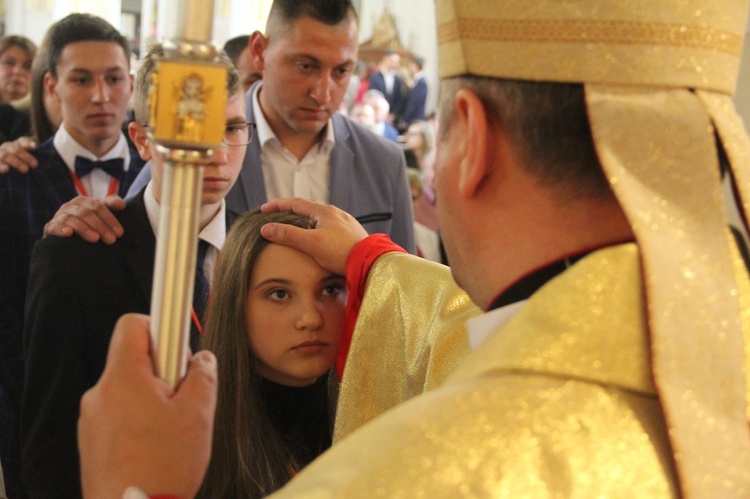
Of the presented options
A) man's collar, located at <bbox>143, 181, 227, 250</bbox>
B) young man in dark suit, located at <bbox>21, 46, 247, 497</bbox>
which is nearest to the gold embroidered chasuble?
young man in dark suit, located at <bbox>21, 46, 247, 497</bbox>

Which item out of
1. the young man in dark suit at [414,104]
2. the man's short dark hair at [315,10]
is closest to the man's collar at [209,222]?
the man's short dark hair at [315,10]

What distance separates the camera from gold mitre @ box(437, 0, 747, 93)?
1.10 m

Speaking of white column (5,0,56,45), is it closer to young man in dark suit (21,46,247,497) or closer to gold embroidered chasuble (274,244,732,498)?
young man in dark suit (21,46,247,497)

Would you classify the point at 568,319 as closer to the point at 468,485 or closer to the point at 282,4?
the point at 468,485

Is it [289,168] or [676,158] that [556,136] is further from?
[289,168]

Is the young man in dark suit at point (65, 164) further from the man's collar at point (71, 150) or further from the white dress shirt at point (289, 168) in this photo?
the white dress shirt at point (289, 168)

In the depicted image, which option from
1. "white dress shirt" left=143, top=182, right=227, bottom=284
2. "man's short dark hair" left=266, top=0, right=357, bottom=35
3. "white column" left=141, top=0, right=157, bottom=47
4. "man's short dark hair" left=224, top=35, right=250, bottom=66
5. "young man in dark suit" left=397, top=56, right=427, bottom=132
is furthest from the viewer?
"white column" left=141, top=0, right=157, bottom=47

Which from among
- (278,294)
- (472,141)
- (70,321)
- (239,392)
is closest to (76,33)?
(70,321)

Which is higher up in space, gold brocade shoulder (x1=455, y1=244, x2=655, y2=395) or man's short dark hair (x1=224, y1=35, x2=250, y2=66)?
gold brocade shoulder (x1=455, y1=244, x2=655, y2=395)

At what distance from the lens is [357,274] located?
77.8 inches

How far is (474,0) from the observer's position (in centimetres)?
118

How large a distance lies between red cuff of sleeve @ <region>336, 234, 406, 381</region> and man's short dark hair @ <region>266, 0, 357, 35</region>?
1359 millimetres

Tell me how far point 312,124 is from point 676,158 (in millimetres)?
2204

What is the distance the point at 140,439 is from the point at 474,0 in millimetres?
650
